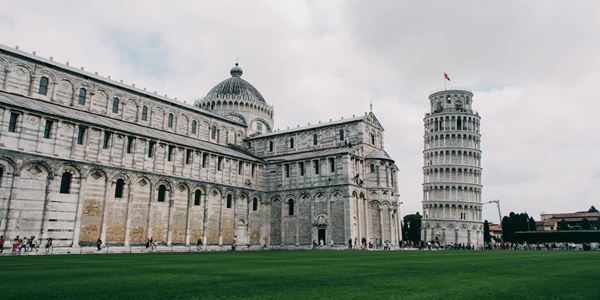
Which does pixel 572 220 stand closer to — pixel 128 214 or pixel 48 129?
pixel 128 214

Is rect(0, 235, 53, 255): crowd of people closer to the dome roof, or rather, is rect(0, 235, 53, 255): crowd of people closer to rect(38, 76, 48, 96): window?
rect(38, 76, 48, 96): window

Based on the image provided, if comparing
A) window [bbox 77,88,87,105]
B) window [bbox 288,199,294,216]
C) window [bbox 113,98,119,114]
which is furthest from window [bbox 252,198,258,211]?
window [bbox 77,88,87,105]

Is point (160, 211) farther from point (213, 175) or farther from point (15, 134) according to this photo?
point (15, 134)

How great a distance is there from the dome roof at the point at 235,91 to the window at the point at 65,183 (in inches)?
1185

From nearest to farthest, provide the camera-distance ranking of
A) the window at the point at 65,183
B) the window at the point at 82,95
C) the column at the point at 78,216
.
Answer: the window at the point at 65,183 < the column at the point at 78,216 < the window at the point at 82,95

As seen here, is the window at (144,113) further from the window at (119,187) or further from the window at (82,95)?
the window at (119,187)

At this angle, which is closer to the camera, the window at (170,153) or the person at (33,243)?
the person at (33,243)

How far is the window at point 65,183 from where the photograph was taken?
107 ft

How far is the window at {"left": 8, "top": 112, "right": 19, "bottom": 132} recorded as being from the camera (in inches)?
1198

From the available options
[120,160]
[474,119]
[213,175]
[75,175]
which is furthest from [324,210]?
[474,119]

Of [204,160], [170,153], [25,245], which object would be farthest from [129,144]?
[25,245]

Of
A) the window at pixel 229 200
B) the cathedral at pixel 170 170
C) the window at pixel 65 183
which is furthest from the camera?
the window at pixel 229 200

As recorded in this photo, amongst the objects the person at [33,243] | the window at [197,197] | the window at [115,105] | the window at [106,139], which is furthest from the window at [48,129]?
the window at [197,197]

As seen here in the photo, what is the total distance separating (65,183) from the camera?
108ft
